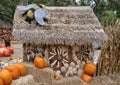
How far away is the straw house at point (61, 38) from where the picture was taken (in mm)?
6703

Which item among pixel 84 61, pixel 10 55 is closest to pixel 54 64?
pixel 84 61

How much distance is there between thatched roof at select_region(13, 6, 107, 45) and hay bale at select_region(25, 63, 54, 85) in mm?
642

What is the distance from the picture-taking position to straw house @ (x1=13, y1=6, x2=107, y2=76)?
6703 mm

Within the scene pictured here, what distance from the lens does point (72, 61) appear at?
7.07 meters

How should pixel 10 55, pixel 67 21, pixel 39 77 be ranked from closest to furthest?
pixel 39 77 < pixel 67 21 < pixel 10 55

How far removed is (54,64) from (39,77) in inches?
18.9

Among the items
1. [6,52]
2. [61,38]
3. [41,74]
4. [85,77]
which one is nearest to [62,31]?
[61,38]

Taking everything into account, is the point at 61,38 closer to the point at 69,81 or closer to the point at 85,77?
the point at 69,81

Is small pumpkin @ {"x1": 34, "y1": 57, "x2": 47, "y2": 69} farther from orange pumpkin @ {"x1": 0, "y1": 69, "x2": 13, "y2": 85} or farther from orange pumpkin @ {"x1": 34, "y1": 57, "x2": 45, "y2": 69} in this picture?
orange pumpkin @ {"x1": 0, "y1": 69, "x2": 13, "y2": 85}

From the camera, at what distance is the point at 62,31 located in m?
6.86

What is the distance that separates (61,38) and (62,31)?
23cm

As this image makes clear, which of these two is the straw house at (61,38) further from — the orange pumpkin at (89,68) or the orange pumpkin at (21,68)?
the orange pumpkin at (21,68)

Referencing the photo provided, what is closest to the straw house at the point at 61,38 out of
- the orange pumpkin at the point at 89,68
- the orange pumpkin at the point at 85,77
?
the orange pumpkin at the point at 89,68

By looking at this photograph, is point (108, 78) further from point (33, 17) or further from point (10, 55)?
point (10, 55)
